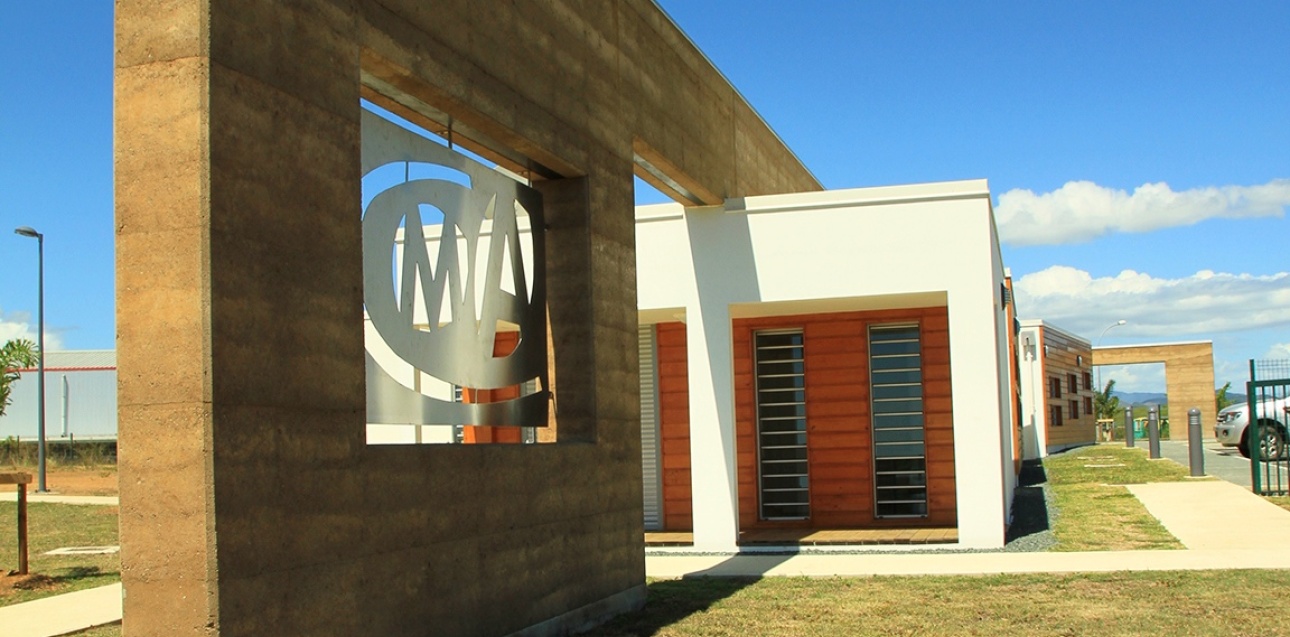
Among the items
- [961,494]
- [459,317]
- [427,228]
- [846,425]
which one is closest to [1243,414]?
[846,425]

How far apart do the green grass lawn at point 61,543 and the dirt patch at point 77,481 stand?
4111 mm

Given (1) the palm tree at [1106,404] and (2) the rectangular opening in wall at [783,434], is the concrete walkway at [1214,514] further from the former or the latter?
(1) the palm tree at [1106,404]

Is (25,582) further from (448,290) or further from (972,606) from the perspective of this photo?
(972,606)

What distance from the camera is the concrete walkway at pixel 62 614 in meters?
9.47

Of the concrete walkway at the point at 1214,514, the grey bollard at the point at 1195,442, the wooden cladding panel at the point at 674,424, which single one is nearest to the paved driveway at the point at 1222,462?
the grey bollard at the point at 1195,442

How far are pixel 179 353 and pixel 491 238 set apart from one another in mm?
3383

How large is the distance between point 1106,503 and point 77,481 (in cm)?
2557

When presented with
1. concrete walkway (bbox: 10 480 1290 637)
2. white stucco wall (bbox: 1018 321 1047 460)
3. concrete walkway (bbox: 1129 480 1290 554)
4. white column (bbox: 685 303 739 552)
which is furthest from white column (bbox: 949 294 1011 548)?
white stucco wall (bbox: 1018 321 1047 460)

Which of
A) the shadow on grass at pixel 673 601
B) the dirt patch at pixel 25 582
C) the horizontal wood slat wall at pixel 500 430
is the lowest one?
the shadow on grass at pixel 673 601

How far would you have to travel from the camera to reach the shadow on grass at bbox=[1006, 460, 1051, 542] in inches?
587

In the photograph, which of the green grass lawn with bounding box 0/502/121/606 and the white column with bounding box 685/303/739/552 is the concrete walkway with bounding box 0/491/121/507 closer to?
the green grass lawn with bounding box 0/502/121/606

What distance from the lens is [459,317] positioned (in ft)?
26.2

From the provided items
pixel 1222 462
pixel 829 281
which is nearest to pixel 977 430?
pixel 829 281

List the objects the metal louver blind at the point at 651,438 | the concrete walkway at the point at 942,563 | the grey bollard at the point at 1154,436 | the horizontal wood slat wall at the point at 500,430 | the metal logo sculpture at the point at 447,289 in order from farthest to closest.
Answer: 1. the grey bollard at the point at 1154,436
2. the metal louver blind at the point at 651,438
3. the horizontal wood slat wall at the point at 500,430
4. the concrete walkway at the point at 942,563
5. the metal logo sculpture at the point at 447,289
